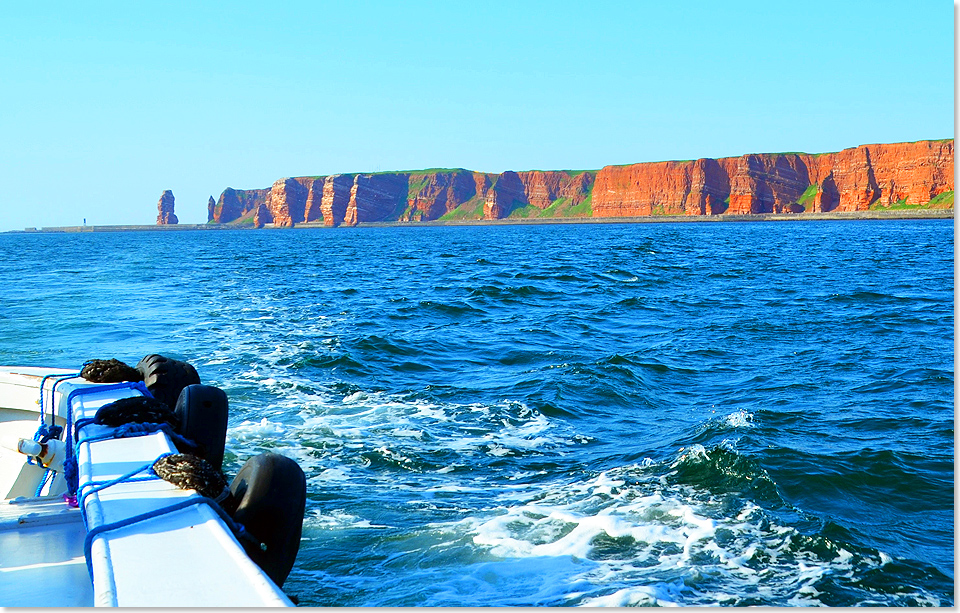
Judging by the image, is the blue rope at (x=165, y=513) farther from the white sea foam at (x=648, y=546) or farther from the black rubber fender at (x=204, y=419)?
the white sea foam at (x=648, y=546)

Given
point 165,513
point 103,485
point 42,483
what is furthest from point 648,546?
point 42,483

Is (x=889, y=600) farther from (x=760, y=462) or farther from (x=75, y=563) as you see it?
(x=75, y=563)

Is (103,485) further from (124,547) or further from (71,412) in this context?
(71,412)

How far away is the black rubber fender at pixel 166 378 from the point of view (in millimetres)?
5830

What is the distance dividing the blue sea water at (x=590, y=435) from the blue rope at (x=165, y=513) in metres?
1.88

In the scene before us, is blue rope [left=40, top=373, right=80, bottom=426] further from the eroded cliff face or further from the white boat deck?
the eroded cliff face

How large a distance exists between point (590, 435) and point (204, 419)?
5.04 meters

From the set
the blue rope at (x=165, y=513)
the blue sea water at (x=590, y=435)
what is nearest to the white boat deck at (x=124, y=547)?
the blue rope at (x=165, y=513)

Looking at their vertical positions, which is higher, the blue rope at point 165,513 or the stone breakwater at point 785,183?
the stone breakwater at point 785,183

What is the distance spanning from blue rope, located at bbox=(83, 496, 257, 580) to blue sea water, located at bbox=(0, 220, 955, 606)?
188cm

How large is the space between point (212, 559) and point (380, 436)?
6.06 metres

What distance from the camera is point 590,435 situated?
8922mm

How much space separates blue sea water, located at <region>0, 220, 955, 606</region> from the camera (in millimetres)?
5426

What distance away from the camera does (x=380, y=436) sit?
29.0 feet
